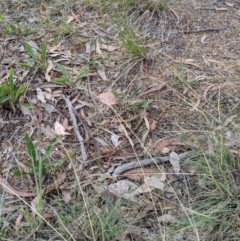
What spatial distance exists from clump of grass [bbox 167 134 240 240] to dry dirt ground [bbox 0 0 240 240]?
0.17 ft

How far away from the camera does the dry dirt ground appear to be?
1.66m

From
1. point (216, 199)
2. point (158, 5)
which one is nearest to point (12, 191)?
point (216, 199)

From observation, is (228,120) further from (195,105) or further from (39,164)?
(39,164)

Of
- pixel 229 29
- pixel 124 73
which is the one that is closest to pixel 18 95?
pixel 124 73

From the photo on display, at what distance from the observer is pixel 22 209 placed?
5.18 feet

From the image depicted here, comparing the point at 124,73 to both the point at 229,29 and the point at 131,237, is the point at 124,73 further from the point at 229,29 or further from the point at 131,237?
the point at 131,237

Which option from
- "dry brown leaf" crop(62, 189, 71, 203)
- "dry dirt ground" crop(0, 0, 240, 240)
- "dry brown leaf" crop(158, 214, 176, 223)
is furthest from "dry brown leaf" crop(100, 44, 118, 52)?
"dry brown leaf" crop(158, 214, 176, 223)

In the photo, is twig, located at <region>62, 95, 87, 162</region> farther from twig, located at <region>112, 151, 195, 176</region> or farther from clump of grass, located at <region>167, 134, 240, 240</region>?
clump of grass, located at <region>167, 134, 240, 240</region>

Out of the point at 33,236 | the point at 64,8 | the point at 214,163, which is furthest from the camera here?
the point at 64,8

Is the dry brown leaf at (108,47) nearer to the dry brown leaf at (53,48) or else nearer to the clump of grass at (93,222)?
the dry brown leaf at (53,48)

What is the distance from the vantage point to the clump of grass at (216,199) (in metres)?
1.52

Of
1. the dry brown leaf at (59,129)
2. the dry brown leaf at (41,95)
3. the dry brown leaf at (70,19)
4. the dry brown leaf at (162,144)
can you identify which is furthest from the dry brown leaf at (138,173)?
the dry brown leaf at (70,19)

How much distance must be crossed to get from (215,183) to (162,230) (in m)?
0.27

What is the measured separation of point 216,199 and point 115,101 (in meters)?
0.70
